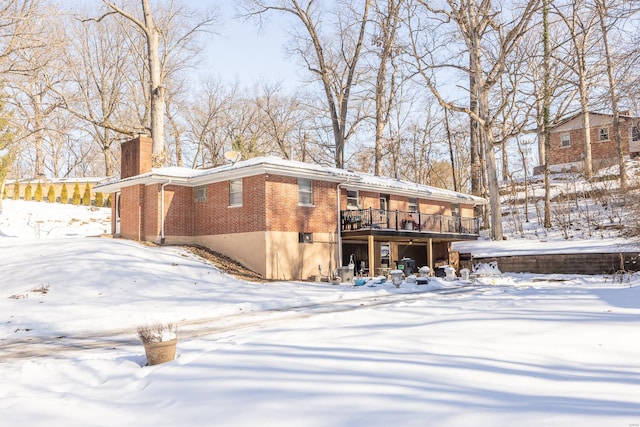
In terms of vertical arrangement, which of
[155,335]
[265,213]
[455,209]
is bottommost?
[155,335]

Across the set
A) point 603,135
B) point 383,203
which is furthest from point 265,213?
point 603,135

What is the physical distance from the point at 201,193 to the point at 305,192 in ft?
17.2

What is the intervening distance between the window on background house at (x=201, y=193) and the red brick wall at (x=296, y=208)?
171 inches

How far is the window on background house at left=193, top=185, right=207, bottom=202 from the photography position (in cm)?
2317

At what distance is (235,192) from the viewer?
71.8 ft

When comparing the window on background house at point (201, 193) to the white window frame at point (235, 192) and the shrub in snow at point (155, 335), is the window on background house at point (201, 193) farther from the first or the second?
the shrub in snow at point (155, 335)

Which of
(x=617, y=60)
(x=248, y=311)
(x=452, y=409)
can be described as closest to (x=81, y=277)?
(x=248, y=311)

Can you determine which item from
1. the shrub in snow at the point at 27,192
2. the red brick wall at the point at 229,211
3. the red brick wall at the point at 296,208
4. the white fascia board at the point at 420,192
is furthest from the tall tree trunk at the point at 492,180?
the shrub in snow at the point at 27,192

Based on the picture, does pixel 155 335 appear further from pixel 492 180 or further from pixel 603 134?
pixel 603 134

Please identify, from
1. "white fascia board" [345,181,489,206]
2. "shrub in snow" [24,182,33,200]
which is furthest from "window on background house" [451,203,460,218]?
"shrub in snow" [24,182,33,200]

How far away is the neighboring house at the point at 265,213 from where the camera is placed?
67.4 ft

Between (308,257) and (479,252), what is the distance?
11.3 meters

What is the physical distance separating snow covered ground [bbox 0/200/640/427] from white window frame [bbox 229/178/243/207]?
28.6 ft

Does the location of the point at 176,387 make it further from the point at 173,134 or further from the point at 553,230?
the point at 173,134
